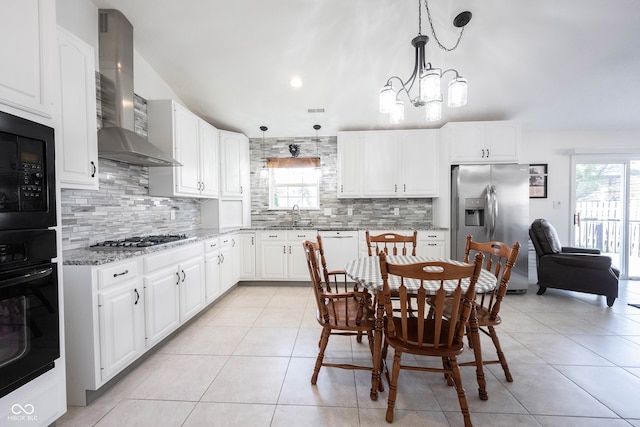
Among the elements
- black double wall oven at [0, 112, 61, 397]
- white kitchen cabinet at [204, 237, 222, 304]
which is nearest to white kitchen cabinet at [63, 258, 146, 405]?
black double wall oven at [0, 112, 61, 397]

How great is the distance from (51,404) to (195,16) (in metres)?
3.00

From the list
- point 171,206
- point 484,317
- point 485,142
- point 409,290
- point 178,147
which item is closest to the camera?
point 409,290

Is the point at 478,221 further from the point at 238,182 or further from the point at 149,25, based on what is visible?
the point at 149,25

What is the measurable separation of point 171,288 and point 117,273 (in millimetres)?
634

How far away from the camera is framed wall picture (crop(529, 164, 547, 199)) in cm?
419

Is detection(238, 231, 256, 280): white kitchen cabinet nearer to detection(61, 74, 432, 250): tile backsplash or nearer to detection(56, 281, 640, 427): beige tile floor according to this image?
detection(61, 74, 432, 250): tile backsplash

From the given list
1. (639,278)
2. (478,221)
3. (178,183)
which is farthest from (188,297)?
(639,278)

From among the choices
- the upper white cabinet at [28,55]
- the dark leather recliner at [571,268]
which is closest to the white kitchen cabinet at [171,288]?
the upper white cabinet at [28,55]

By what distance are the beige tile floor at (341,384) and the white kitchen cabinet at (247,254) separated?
1195 millimetres

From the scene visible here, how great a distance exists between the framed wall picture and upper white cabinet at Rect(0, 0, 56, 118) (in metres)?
5.53

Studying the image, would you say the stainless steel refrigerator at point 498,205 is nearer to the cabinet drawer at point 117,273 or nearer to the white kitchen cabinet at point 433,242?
the white kitchen cabinet at point 433,242

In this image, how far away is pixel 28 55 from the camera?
48.7 inches

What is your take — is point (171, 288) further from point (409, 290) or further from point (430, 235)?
point (430, 235)

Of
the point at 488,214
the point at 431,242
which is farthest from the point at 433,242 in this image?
the point at 488,214
